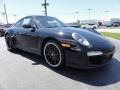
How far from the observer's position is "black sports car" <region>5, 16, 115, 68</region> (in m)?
3.48

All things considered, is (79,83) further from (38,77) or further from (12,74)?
(12,74)

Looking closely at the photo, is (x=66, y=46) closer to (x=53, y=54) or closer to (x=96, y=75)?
(x=53, y=54)

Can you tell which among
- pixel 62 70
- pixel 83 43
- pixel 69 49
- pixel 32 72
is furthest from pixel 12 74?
pixel 83 43

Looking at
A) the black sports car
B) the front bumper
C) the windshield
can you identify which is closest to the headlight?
the black sports car

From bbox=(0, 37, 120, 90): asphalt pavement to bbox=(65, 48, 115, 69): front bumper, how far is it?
0.27m

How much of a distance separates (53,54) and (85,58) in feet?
3.01

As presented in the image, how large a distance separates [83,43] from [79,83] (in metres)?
0.80

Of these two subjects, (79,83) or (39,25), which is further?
(39,25)

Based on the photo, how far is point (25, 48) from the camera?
202 inches

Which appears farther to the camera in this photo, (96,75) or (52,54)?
(52,54)

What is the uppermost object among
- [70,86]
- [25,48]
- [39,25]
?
[39,25]

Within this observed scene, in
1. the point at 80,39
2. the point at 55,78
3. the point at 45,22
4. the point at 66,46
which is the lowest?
the point at 55,78

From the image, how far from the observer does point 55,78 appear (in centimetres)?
359

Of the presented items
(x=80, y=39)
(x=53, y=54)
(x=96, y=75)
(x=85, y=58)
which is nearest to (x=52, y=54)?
(x=53, y=54)
